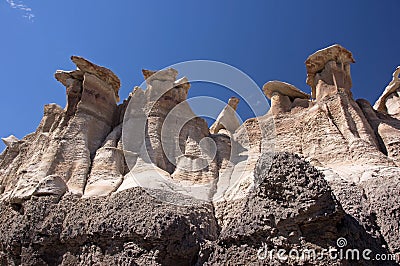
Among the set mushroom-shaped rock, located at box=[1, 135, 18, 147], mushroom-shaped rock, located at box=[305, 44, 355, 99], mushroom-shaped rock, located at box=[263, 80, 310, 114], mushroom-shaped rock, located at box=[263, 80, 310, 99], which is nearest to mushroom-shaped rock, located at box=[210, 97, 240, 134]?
mushroom-shaped rock, located at box=[263, 80, 310, 114]

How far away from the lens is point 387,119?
1337 cm

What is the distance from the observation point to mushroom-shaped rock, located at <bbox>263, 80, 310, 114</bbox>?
15023 mm

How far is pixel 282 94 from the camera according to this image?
Answer: 1555cm

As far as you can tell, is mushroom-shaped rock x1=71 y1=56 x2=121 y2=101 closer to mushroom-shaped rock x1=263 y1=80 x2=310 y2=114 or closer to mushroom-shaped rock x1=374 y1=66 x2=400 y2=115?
mushroom-shaped rock x1=263 y1=80 x2=310 y2=114

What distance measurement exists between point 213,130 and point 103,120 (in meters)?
7.92

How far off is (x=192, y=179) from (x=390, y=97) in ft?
51.0

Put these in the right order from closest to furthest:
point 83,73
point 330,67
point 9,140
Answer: point 83,73, point 330,67, point 9,140

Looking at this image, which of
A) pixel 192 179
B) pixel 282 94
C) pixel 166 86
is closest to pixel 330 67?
pixel 282 94

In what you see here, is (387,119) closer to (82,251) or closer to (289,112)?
(289,112)

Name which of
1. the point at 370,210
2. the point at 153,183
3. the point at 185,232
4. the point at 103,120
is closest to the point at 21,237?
the point at 153,183

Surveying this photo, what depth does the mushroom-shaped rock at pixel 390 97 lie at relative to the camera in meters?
20.1

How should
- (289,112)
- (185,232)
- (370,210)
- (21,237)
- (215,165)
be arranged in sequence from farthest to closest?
(289,112) → (215,165) → (21,237) → (185,232) → (370,210)

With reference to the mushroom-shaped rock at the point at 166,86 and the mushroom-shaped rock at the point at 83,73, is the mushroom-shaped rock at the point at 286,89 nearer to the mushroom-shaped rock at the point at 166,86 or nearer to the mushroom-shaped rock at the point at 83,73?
the mushroom-shaped rock at the point at 166,86

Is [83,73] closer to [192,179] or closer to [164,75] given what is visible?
[164,75]
